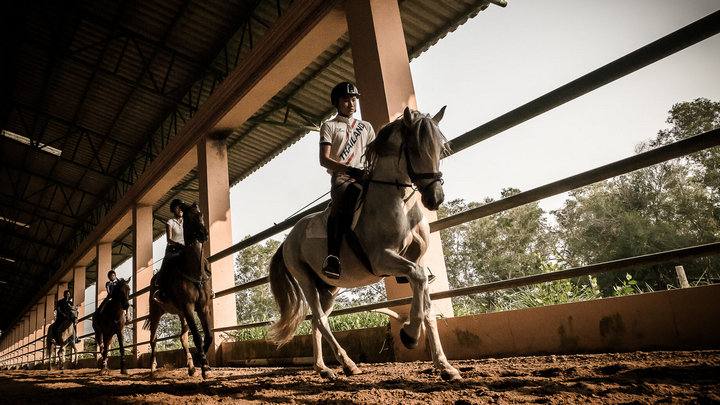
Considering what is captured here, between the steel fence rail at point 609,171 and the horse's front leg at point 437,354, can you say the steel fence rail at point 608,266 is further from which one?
the horse's front leg at point 437,354

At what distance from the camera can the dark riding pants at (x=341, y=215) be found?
9.70 feet

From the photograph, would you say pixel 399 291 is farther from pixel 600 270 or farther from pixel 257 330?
pixel 257 330

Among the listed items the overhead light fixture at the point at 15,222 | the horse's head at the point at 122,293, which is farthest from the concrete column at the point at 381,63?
the overhead light fixture at the point at 15,222

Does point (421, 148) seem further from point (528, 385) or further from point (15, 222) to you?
point (15, 222)

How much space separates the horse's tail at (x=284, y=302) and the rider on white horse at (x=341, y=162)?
41.9 inches

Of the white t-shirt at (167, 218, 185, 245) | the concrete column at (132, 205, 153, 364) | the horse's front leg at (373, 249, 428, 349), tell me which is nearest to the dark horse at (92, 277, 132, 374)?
the concrete column at (132, 205, 153, 364)

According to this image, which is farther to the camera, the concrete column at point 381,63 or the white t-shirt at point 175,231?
the white t-shirt at point 175,231

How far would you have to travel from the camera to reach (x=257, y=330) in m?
8.78

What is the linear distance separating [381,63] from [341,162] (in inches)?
65.2

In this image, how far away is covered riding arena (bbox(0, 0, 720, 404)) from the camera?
223 cm

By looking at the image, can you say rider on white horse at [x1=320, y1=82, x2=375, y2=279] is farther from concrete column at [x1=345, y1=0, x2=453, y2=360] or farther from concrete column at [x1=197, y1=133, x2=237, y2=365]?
concrete column at [x1=197, y1=133, x2=237, y2=365]

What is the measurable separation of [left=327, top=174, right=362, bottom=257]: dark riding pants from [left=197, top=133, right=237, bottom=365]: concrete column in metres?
5.01

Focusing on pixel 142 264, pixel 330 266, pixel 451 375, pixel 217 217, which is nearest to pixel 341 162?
pixel 330 266

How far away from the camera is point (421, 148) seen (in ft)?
8.31
